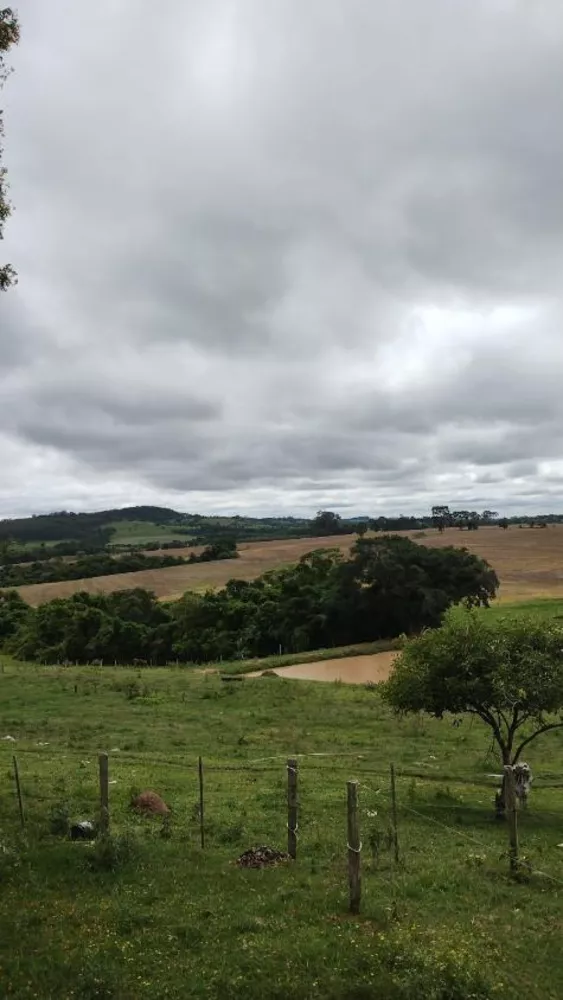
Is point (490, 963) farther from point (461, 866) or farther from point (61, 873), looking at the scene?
point (61, 873)

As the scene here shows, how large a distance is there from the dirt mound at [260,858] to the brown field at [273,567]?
76636 mm

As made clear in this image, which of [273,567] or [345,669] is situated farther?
[273,567]

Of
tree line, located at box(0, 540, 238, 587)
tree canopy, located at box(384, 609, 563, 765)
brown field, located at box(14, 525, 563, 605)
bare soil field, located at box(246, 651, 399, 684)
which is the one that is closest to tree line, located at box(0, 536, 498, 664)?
bare soil field, located at box(246, 651, 399, 684)

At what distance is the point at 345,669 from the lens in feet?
198

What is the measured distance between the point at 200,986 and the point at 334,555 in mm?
86912

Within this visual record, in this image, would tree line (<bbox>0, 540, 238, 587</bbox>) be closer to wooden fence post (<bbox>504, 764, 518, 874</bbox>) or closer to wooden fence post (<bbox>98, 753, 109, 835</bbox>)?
wooden fence post (<bbox>98, 753, 109, 835</bbox>)

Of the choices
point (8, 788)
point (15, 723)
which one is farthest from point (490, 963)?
point (15, 723)

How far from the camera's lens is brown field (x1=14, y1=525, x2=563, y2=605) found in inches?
3701

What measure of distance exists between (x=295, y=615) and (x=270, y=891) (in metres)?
62.0

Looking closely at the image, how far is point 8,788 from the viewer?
1838 centimetres

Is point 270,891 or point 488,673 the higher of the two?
point 488,673

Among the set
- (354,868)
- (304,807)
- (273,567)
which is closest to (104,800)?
(354,868)

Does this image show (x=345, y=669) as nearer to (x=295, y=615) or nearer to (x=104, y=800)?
(x=295, y=615)

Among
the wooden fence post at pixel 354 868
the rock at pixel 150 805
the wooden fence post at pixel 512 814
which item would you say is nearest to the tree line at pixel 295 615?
the rock at pixel 150 805
